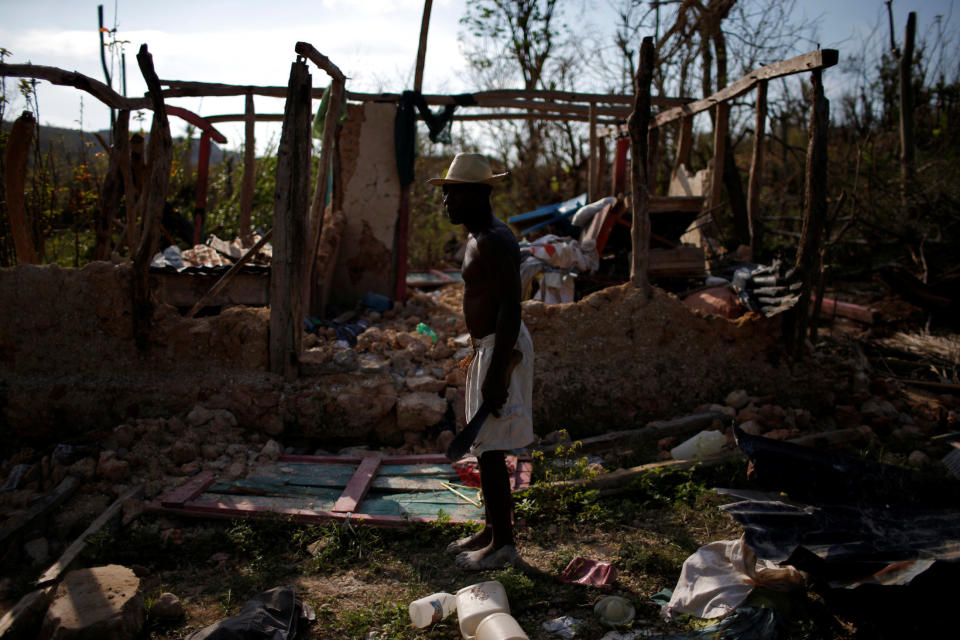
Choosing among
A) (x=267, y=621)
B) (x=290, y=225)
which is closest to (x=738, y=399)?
(x=290, y=225)

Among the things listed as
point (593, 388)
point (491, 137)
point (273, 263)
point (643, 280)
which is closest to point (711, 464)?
point (593, 388)

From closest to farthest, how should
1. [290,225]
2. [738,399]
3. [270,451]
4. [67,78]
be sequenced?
[67,78] → [270,451] → [290,225] → [738,399]

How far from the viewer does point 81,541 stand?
3.51 meters

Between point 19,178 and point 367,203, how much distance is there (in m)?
3.61

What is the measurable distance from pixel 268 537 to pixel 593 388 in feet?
9.24

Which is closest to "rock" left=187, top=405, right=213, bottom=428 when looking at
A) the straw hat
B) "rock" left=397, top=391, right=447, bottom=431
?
"rock" left=397, top=391, right=447, bottom=431

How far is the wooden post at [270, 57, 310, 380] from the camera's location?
197 inches

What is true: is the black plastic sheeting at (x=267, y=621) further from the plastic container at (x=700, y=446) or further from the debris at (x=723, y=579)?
the plastic container at (x=700, y=446)

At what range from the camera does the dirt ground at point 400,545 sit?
2887 mm

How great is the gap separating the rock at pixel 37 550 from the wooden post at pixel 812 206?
5695 millimetres

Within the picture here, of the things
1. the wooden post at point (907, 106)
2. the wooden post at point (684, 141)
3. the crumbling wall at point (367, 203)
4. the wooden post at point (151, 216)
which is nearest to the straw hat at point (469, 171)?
the wooden post at point (151, 216)

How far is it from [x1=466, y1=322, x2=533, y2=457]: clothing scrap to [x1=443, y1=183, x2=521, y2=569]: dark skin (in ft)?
0.17

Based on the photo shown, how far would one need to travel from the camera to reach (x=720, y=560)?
2.99 metres

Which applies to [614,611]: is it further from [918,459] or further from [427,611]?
[918,459]
